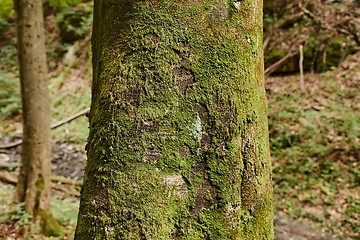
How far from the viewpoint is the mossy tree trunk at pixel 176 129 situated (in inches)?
44.4

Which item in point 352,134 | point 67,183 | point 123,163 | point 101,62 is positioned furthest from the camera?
point 352,134

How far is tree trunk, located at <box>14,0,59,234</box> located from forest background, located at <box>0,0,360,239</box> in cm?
25

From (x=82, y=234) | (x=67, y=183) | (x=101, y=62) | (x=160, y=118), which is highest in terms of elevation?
(x=101, y=62)

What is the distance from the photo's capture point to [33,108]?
5430mm

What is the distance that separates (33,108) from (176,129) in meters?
4.66

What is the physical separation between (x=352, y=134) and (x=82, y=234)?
807 centimetres

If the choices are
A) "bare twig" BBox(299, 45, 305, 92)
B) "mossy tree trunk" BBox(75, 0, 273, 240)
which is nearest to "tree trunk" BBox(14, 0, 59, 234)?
"mossy tree trunk" BBox(75, 0, 273, 240)

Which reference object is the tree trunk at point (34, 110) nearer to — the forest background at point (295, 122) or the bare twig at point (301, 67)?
the forest background at point (295, 122)

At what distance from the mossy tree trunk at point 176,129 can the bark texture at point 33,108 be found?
14.4 ft

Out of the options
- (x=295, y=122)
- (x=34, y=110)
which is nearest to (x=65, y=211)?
(x=34, y=110)

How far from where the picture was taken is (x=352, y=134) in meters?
8.38

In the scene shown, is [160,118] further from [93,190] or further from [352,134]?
[352,134]

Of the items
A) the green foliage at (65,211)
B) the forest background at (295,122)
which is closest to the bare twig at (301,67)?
the forest background at (295,122)

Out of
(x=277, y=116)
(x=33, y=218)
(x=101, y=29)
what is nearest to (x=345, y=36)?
(x=277, y=116)
